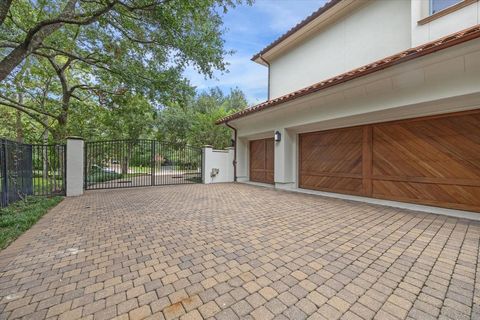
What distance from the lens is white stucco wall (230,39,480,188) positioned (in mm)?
4008

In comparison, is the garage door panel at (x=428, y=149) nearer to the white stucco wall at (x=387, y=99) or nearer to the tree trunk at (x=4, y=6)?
the white stucco wall at (x=387, y=99)

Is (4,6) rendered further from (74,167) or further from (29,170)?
(74,167)

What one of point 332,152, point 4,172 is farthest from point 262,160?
point 4,172

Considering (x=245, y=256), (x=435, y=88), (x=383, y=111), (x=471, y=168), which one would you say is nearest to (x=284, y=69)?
(x=383, y=111)

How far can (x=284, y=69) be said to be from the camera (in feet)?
33.5

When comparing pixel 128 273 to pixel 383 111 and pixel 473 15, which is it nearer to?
pixel 383 111

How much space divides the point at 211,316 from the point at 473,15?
7.70 m

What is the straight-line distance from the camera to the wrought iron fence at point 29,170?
16.7 ft

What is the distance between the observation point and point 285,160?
8109 millimetres

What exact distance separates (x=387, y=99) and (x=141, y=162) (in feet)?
36.0

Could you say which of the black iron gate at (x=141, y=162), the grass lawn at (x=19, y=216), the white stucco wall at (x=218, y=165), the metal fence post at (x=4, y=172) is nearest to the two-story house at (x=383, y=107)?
the white stucco wall at (x=218, y=165)

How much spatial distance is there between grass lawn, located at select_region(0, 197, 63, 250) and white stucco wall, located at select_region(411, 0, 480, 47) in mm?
9627

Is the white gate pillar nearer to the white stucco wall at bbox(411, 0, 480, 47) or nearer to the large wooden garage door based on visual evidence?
the large wooden garage door

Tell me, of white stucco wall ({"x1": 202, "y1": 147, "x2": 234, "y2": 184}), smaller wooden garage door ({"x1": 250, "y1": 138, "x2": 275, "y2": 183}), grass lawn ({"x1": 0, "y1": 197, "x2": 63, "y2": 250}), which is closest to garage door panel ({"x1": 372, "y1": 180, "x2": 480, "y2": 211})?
smaller wooden garage door ({"x1": 250, "y1": 138, "x2": 275, "y2": 183})
